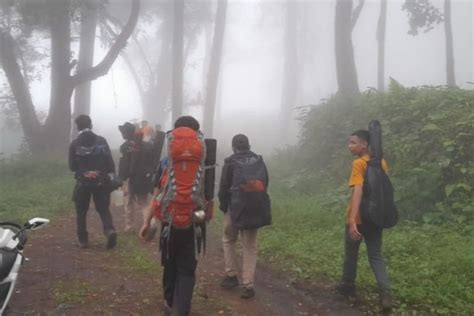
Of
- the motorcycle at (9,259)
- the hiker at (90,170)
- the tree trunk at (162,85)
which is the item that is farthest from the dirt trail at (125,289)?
the tree trunk at (162,85)

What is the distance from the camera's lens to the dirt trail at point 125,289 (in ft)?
18.0

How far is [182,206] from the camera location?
15.4 feet

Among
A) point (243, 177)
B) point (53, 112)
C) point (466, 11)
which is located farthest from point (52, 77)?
point (466, 11)

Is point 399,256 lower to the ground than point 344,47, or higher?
lower

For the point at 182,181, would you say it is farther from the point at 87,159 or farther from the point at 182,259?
the point at 87,159

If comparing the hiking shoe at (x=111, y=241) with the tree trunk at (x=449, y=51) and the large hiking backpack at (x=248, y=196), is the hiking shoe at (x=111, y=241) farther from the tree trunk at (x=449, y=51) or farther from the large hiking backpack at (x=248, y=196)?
the tree trunk at (x=449, y=51)

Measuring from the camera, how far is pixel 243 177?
5.88 m

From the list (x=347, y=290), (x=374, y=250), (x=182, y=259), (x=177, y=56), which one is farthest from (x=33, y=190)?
(x=177, y=56)

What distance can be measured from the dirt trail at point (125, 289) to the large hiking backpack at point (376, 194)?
1182 mm

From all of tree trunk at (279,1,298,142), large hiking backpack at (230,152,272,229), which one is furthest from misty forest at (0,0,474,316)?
tree trunk at (279,1,298,142)

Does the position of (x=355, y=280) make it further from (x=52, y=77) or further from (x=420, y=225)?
(x=52, y=77)

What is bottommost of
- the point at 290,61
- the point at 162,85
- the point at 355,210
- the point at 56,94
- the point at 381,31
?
the point at 355,210

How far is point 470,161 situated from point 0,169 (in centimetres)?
1413

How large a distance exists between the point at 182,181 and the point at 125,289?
2.22 m
